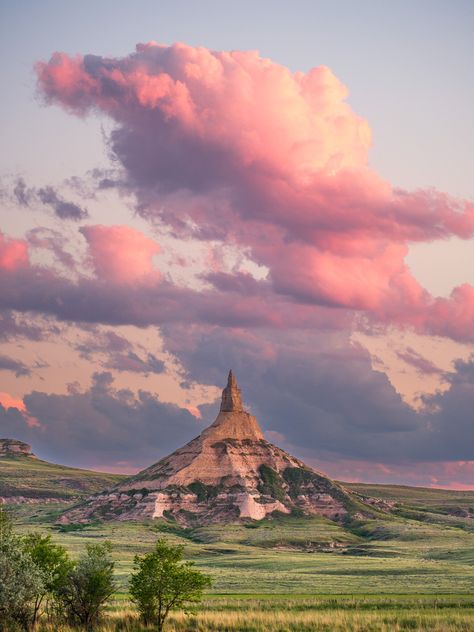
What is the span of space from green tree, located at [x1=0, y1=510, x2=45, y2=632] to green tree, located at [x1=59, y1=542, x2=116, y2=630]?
9.67ft

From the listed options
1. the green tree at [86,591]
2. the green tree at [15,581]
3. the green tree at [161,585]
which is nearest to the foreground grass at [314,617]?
the green tree at [161,585]

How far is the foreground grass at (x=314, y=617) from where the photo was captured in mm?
51281

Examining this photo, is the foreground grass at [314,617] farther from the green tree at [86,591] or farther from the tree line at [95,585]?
the green tree at [86,591]

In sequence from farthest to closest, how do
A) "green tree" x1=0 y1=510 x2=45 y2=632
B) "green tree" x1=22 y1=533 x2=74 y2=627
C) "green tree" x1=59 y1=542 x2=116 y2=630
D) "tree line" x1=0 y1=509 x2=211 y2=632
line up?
"green tree" x1=59 y1=542 x2=116 y2=630 → "tree line" x1=0 y1=509 x2=211 y2=632 → "green tree" x1=22 y1=533 x2=74 y2=627 → "green tree" x1=0 y1=510 x2=45 y2=632

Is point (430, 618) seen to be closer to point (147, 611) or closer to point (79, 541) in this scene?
point (147, 611)

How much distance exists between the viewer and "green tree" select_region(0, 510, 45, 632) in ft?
160

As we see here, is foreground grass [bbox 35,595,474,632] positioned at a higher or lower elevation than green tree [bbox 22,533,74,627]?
A: lower

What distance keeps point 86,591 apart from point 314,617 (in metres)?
14.1

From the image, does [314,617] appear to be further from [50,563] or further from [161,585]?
[50,563]

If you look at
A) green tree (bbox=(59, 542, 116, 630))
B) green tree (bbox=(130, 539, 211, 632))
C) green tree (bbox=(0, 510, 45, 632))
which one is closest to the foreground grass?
green tree (bbox=(130, 539, 211, 632))

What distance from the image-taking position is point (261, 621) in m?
53.4

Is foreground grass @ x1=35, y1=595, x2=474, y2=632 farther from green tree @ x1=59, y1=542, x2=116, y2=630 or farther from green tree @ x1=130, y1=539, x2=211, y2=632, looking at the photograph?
green tree @ x1=59, y1=542, x2=116, y2=630

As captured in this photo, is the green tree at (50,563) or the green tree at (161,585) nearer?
the green tree at (50,563)

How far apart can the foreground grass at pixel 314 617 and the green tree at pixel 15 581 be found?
6.62 feet
